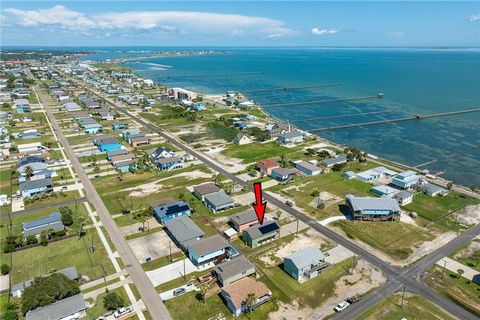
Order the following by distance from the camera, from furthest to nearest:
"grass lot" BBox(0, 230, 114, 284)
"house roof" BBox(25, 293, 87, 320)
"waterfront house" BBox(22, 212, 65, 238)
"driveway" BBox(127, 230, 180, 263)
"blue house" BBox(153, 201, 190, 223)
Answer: "blue house" BBox(153, 201, 190, 223) < "waterfront house" BBox(22, 212, 65, 238) < "driveway" BBox(127, 230, 180, 263) < "grass lot" BBox(0, 230, 114, 284) < "house roof" BBox(25, 293, 87, 320)

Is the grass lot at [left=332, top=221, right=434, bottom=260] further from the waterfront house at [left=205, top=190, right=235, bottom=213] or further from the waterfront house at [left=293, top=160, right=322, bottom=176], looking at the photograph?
the waterfront house at [left=293, top=160, right=322, bottom=176]

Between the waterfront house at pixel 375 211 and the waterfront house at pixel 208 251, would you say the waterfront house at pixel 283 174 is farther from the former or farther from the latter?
the waterfront house at pixel 208 251

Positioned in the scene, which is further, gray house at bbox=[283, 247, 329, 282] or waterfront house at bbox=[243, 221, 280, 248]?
waterfront house at bbox=[243, 221, 280, 248]

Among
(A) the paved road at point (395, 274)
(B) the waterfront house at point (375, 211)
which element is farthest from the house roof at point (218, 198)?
(B) the waterfront house at point (375, 211)

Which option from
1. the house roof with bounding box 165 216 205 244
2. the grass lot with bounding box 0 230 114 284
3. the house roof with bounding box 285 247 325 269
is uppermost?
the house roof with bounding box 285 247 325 269

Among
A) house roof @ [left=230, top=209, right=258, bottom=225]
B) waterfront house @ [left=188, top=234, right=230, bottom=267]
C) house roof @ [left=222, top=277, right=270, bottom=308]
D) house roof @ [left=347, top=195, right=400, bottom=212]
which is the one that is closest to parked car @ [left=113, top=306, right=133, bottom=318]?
waterfront house @ [left=188, top=234, right=230, bottom=267]

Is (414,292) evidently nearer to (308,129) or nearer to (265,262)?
(265,262)
